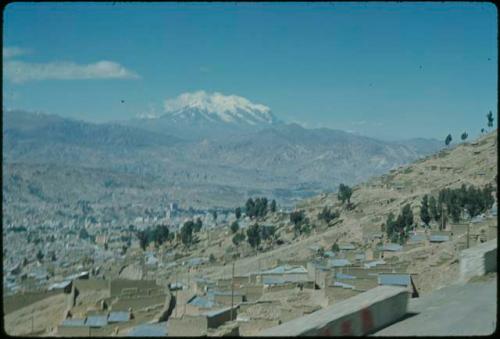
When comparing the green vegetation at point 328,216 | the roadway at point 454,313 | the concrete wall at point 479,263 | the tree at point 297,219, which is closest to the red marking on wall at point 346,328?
the roadway at point 454,313

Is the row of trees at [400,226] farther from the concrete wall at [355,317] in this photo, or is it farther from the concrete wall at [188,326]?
the concrete wall at [355,317]

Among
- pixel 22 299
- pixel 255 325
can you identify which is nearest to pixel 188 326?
pixel 255 325

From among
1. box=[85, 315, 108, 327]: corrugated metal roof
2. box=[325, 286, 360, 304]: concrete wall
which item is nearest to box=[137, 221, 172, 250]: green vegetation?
box=[85, 315, 108, 327]: corrugated metal roof

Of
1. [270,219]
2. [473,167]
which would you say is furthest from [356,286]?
[270,219]

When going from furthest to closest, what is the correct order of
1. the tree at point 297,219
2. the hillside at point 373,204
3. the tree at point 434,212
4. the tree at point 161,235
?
the tree at point 161,235
the tree at point 297,219
the hillside at point 373,204
the tree at point 434,212

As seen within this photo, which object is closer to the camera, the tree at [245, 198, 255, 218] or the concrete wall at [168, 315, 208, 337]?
the concrete wall at [168, 315, 208, 337]

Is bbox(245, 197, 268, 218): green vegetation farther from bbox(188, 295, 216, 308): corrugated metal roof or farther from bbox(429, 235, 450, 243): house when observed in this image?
bbox(188, 295, 216, 308): corrugated metal roof

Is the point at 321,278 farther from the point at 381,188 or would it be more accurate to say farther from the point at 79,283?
the point at 381,188
